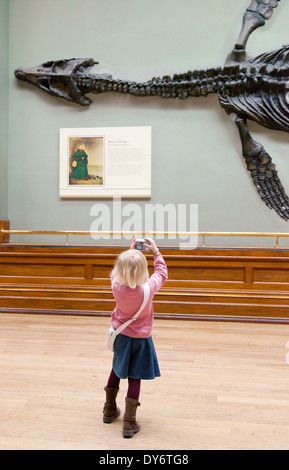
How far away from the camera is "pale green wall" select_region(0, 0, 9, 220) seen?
5750 mm

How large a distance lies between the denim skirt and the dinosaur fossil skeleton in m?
3.95

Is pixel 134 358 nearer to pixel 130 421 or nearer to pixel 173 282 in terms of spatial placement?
pixel 130 421

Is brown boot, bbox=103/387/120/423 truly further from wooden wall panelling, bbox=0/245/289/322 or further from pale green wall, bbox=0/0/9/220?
pale green wall, bbox=0/0/9/220

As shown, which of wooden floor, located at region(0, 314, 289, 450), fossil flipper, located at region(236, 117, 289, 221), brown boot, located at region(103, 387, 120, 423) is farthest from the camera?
fossil flipper, located at region(236, 117, 289, 221)

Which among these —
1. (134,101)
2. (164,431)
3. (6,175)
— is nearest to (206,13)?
(134,101)

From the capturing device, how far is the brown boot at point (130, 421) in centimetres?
190

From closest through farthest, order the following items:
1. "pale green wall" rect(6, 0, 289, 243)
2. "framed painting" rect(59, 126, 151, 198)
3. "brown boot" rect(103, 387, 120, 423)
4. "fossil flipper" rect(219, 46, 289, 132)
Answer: "brown boot" rect(103, 387, 120, 423) → "fossil flipper" rect(219, 46, 289, 132) → "pale green wall" rect(6, 0, 289, 243) → "framed painting" rect(59, 126, 151, 198)

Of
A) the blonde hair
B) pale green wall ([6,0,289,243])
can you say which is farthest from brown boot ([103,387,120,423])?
pale green wall ([6,0,289,243])

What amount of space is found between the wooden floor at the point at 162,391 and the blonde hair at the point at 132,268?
2.62 ft

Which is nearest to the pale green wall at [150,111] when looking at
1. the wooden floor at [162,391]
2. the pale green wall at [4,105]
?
the pale green wall at [4,105]

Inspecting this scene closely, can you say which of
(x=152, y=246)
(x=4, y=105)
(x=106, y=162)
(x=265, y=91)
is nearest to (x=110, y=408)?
(x=152, y=246)

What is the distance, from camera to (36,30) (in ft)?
19.2

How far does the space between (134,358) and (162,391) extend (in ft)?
2.09

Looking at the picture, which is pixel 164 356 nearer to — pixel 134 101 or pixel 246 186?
pixel 246 186
